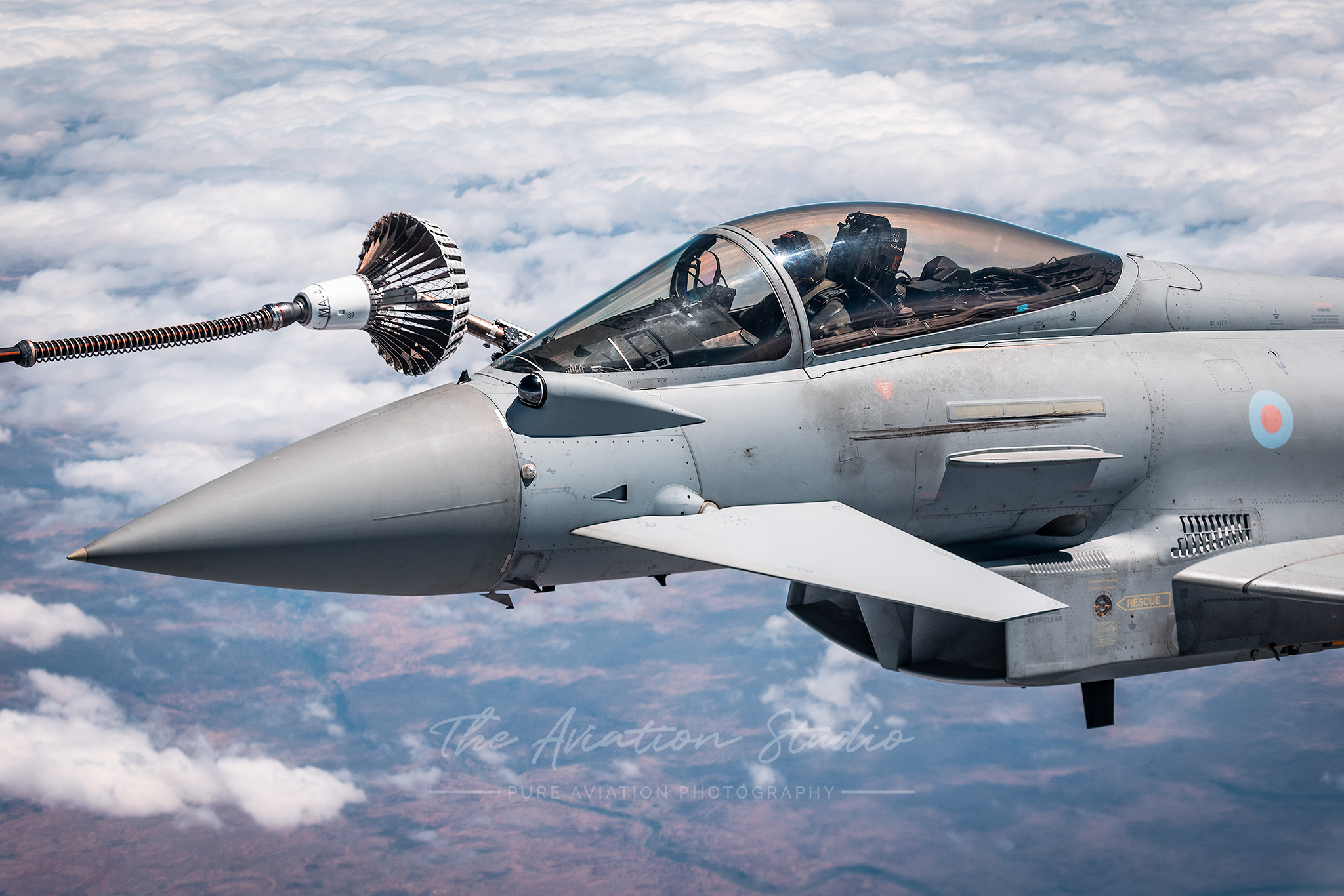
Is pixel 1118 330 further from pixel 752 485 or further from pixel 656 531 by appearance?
pixel 656 531

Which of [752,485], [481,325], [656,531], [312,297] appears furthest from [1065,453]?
[312,297]

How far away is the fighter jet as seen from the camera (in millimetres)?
6363

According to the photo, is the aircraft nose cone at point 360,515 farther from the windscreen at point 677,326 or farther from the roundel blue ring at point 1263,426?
the roundel blue ring at point 1263,426

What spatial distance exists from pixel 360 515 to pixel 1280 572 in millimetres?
6247

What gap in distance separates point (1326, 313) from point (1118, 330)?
239cm

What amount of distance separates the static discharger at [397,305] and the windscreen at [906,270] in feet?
7.91

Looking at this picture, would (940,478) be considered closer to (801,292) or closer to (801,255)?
(801,292)

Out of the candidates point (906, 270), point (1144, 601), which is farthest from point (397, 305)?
point (1144, 601)

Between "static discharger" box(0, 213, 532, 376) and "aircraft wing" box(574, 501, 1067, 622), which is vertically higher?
"static discharger" box(0, 213, 532, 376)

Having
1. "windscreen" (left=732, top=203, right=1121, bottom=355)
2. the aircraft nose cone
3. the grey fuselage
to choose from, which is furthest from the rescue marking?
the aircraft nose cone

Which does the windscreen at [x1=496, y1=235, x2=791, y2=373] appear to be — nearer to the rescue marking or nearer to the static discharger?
the static discharger

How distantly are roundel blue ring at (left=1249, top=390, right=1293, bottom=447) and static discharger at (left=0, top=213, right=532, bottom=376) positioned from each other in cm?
552

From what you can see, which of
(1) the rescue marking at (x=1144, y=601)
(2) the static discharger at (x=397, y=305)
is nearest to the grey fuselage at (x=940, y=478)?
(1) the rescue marking at (x=1144, y=601)

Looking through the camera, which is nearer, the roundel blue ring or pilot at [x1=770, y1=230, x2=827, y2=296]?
pilot at [x1=770, y1=230, x2=827, y2=296]
